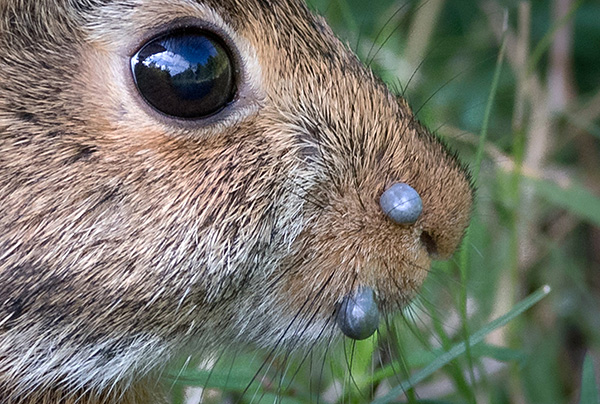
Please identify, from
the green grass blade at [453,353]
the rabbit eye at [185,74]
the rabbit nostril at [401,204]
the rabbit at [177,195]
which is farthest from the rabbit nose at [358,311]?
the rabbit eye at [185,74]

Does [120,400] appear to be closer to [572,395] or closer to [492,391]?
[492,391]

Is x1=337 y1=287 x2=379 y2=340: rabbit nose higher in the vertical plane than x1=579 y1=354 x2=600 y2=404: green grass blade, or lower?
lower

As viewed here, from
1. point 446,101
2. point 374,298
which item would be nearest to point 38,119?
point 374,298

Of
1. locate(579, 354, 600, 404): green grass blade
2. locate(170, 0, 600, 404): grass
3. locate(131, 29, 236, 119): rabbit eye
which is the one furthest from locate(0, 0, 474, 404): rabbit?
locate(579, 354, 600, 404): green grass blade

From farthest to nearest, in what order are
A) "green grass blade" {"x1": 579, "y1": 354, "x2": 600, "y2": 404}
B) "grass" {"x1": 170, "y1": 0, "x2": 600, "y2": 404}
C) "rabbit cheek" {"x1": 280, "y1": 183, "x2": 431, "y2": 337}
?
"grass" {"x1": 170, "y1": 0, "x2": 600, "y2": 404} < "green grass blade" {"x1": 579, "y1": 354, "x2": 600, "y2": 404} < "rabbit cheek" {"x1": 280, "y1": 183, "x2": 431, "y2": 337}

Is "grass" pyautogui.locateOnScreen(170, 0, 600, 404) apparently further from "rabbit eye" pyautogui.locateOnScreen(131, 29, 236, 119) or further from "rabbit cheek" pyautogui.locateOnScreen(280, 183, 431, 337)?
"rabbit eye" pyautogui.locateOnScreen(131, 29, 236, 119)

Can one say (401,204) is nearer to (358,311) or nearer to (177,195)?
(358,311)

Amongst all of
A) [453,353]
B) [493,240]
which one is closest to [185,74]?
[453,353]
